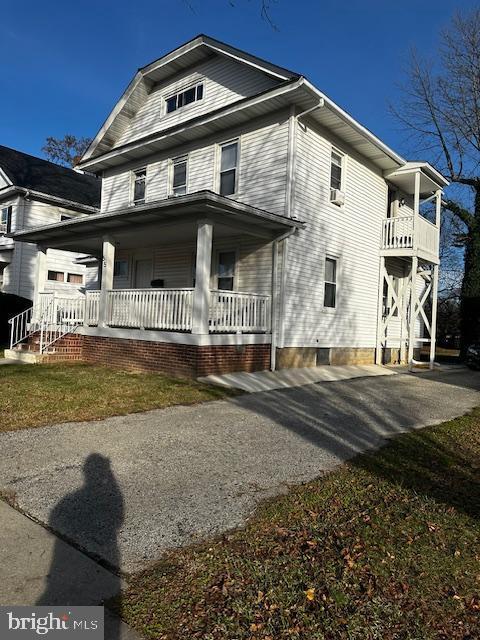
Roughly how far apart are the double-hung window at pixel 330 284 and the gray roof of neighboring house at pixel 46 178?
604 inches

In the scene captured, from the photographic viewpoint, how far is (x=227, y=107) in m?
12.8

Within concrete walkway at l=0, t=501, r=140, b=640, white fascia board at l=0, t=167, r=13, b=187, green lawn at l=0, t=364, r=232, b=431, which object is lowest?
concrete walkway at l=0, t=501, r=140, b=640

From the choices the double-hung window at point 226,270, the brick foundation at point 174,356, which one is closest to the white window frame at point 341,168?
the double-hung window at point 226,270

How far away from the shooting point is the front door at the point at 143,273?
1588 centimetres

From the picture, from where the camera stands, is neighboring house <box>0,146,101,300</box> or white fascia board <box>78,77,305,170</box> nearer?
white fascia board <box>78,77,305,170</box>

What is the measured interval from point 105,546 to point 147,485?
3.65 feet

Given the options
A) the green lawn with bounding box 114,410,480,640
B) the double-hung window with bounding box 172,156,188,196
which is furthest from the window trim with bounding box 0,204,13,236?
the green lawn with bounding box 114,410,480,640

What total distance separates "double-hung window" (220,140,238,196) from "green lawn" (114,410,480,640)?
1066 centimetres

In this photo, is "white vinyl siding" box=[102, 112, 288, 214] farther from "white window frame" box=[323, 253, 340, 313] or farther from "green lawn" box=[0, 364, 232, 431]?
"green lawn" box=[0, 364, 232, 431]

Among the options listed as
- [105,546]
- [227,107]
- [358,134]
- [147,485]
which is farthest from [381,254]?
[105,546]

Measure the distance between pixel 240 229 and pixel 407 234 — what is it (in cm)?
747

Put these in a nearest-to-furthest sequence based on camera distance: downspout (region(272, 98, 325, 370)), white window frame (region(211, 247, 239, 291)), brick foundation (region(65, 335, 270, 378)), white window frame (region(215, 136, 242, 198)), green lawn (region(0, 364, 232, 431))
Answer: green lawn (region(0, 364, 232, 431)) → brick foundation (region(65, 335, 270, 378)) → downspout (region(272, 98, 325, 370)) → white window frame (region(211, 247, 239, 291)) → white window frame (region(215, 136, 242, 198))

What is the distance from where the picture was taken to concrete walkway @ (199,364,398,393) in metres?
Result: 9.85

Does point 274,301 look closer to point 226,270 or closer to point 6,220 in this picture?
point 226,270
